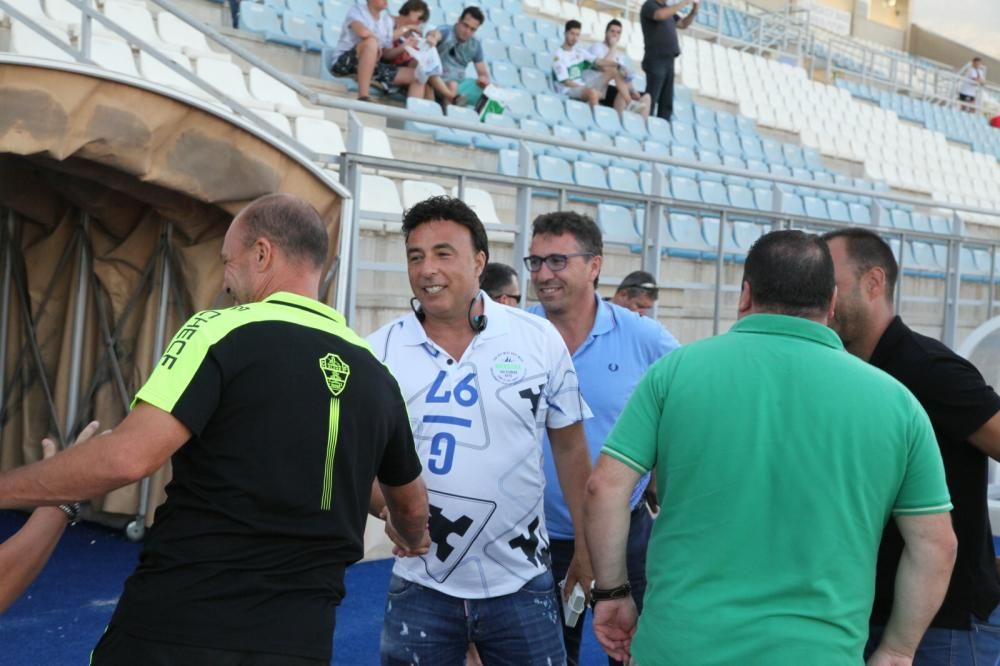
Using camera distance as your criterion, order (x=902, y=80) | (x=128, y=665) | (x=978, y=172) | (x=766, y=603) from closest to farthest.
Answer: (x=128, y=665) → (x=766, y=603) → (x=978, y=172) → (x=902, y=80)

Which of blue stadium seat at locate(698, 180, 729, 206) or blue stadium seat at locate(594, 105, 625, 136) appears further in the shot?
blue stadium seat at locate(594, 105, 625, 136)

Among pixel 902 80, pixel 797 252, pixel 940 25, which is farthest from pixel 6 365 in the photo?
pixel 940 25

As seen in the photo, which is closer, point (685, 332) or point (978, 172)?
point (685, 332)

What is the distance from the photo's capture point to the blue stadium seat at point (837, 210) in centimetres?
1388

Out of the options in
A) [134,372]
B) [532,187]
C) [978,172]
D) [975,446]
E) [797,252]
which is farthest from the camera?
[978,172]

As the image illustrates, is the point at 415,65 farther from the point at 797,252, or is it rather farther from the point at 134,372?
the point at 797,252

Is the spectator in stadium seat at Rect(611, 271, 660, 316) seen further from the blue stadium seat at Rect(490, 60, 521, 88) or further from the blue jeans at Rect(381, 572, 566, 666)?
the blue stadium seat at Rect(490, 60, 521, 88)

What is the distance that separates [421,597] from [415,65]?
822cm

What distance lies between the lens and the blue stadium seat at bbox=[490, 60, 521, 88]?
12.6 m

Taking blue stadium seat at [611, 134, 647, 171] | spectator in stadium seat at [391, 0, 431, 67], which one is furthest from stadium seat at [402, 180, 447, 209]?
blue stadium seat at [611, 134, 647, 171]

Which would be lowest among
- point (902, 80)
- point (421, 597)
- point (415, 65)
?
point (421, 597)

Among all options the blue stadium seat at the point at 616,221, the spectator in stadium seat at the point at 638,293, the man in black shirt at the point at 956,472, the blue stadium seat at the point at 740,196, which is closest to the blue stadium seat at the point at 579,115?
the blue stadium seat at the point at 740,196

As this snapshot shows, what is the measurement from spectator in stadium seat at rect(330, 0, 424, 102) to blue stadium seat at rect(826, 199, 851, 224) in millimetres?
6036

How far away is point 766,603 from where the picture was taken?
229 cm
